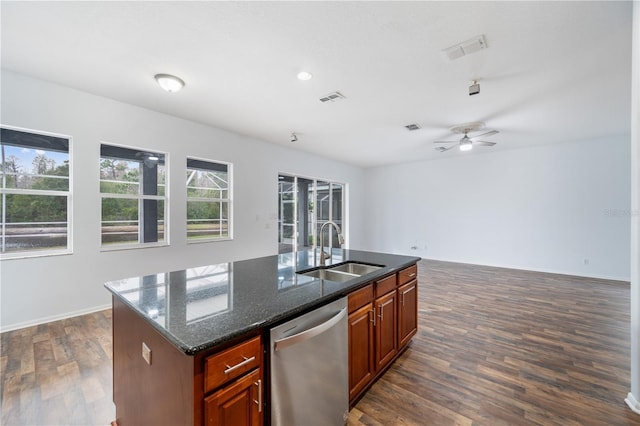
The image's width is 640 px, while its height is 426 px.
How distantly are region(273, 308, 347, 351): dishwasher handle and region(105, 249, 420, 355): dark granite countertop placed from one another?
9cm

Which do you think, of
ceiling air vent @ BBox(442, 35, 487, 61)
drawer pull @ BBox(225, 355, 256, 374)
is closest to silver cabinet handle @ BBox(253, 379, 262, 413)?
drawer pull @ BBox(225, 355, 256, 374)

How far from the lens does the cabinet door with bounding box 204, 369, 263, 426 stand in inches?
38.8

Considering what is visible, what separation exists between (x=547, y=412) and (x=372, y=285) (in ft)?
4.55

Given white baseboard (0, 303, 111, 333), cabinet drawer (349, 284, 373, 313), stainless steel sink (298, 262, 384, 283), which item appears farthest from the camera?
white baseboard (0, 303, 111, 333)

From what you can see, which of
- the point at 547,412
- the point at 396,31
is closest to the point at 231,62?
the point at 396,31

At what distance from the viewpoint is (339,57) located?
253 centimetres

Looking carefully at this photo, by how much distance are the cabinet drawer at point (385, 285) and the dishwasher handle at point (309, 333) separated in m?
0.51

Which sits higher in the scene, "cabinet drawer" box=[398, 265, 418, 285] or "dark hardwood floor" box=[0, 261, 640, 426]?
"cabinet drawer" box=[398, 265, 418, 285]

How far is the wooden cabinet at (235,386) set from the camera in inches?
38.7

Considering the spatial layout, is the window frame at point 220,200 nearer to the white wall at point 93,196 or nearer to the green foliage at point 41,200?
the white wall at point 93,196

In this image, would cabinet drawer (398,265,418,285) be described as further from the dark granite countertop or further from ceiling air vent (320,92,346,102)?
ceiling air vent (320,92,346,102)

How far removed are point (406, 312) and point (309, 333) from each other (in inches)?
57.3

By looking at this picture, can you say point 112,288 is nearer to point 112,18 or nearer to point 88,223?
point 112,18

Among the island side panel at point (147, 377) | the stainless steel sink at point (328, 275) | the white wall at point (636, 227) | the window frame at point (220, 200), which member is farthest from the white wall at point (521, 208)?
the island side panel at point (147, 377)
